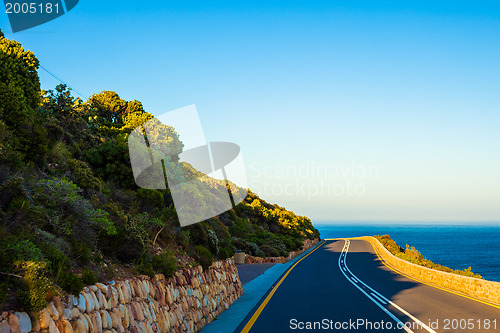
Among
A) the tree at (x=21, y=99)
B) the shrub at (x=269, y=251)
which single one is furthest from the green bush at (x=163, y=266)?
the shrub at (x=269, y=251)

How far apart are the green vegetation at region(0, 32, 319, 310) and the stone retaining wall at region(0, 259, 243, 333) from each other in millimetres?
197

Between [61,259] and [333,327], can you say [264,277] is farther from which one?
[61,259]

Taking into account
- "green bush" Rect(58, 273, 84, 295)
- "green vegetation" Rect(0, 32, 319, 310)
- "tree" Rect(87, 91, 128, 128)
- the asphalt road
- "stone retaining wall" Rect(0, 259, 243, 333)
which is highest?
"tree" Rect(87, 91, 128, 128)

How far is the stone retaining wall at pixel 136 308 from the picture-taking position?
4.68m

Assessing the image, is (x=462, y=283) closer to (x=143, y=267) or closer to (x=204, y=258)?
(x=204, y=258)

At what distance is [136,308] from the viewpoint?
272 inches

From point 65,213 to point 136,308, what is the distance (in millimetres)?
2389

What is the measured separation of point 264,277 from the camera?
23.5 metres

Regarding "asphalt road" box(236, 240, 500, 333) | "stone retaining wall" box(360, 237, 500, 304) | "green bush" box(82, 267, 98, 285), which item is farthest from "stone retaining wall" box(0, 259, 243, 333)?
"stone retaining wall" box(360, 237, 500, 304)

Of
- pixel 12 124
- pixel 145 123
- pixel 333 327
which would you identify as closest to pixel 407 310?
pixel 333 327

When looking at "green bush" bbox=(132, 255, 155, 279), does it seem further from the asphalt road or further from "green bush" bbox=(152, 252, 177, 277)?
the asphalt road

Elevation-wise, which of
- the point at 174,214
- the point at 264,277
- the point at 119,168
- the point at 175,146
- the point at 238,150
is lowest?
the point at 264,277

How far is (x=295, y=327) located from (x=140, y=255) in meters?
4.46

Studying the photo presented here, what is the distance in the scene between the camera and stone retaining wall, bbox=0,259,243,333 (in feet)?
15.3
